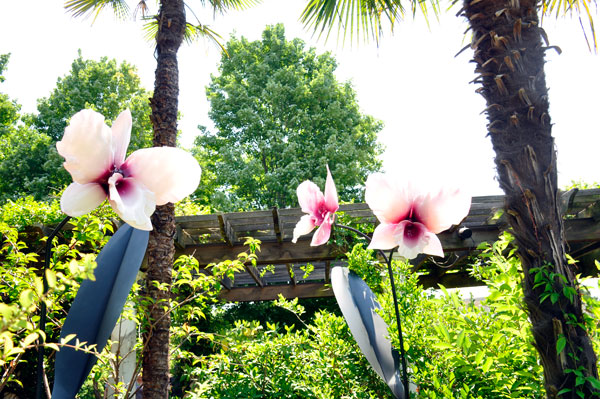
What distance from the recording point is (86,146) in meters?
0.68

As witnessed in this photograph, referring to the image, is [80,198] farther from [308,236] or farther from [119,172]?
A: [308,236]

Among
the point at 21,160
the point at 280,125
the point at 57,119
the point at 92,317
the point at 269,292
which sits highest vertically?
the point at 57,119

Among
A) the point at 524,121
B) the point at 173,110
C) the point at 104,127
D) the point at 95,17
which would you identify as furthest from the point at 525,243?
the point at 95,17

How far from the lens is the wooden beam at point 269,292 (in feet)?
23.2

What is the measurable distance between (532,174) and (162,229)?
6.95ft

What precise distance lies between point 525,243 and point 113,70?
15.0 metres

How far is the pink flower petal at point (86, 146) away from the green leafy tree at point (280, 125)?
1018 centimetres

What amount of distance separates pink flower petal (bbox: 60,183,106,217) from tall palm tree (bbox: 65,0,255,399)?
71.8 inches

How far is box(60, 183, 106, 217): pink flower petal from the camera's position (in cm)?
70

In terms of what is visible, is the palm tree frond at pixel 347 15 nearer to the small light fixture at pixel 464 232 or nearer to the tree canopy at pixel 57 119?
the small light fixture at pixel 464 232

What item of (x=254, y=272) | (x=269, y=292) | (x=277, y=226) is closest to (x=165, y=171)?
(x=277, y=226)

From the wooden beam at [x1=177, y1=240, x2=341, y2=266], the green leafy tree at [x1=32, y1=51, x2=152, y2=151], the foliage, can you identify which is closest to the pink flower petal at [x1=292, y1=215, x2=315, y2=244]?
the foliage

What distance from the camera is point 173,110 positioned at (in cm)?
295

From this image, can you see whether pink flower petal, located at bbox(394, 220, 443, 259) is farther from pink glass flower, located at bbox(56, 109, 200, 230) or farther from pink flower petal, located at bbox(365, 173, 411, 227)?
pink glass flower, located at bbox(56, 109, 200, 230)
